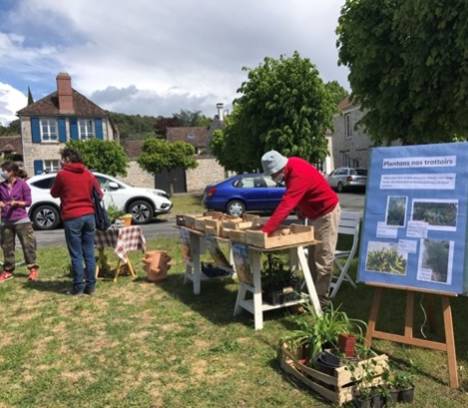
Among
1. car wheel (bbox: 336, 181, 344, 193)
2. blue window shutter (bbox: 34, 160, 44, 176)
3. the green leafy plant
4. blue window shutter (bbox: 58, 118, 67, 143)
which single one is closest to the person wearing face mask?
the green leafy plant

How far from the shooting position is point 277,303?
14.9 feet

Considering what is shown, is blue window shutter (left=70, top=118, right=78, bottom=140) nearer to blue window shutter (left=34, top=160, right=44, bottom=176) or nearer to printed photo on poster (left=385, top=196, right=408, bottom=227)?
blue window shutter (left=34, top=160, right=44, bottom=176)

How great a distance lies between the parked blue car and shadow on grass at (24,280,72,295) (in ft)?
26.3

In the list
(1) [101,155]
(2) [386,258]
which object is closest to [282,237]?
(2) [386,258]

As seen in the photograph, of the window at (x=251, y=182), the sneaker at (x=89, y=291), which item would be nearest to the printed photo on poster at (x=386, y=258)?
the sneaker at (x=89, y=291)

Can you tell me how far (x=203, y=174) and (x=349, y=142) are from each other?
11611 mm

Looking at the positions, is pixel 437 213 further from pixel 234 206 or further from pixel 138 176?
pixel 138 176

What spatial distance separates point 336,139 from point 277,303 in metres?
32.9

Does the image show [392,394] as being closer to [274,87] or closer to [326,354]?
[326,354]

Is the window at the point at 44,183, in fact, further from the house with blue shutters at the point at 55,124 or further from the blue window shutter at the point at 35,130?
the blue window shutter at the point at 35,130

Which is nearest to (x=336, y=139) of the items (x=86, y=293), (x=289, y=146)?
(x=289, y=146)

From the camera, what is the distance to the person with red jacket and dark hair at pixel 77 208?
5.51 m

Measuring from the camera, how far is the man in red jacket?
4.27 metres

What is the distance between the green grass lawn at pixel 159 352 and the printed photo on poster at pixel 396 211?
1.15 m
